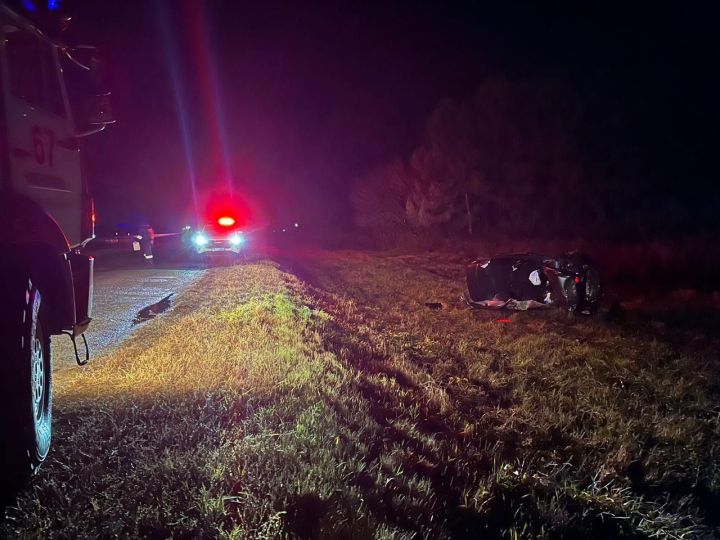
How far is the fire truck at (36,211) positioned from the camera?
9.77 ft

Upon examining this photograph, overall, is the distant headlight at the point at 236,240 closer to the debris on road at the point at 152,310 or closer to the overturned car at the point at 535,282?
the debris on road at the point at 152,310

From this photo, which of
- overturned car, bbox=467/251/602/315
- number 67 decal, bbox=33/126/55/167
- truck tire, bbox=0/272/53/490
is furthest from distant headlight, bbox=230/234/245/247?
truck tire, bbox=0/272/53/490

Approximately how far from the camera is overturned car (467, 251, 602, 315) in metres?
9.10

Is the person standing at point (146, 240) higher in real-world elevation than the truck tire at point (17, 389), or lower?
higher

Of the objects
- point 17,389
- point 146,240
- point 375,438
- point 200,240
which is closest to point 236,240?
point 200,240

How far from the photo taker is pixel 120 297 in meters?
11.2

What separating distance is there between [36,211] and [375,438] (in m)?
3.05

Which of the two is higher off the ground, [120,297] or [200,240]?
[200,240]

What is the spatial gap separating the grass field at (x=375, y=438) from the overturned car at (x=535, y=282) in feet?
4.24

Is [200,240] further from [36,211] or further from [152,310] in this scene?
[36,211]

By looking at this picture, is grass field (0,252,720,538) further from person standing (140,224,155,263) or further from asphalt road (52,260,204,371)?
person standing (140,224,155,263)

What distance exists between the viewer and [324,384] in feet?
17.0

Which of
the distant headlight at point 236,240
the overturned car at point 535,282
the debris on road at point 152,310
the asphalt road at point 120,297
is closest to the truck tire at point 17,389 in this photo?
the asphalt road at point 120,297

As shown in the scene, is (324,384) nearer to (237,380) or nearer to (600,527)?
(237,380)
